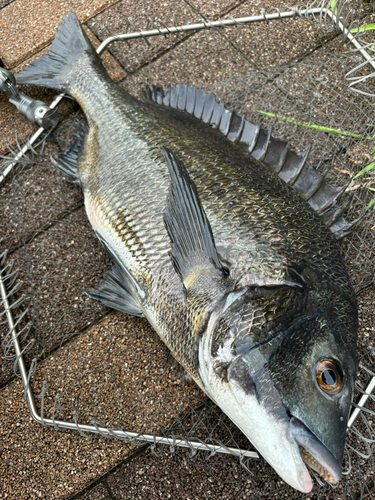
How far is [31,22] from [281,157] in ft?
8.36

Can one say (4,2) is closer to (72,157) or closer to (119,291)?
(72,157)

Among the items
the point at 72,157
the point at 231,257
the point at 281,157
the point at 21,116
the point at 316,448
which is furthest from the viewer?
the point at 21,116

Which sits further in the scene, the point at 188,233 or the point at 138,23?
the point at 138,23

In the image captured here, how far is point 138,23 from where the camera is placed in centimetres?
333

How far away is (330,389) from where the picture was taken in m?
1.38

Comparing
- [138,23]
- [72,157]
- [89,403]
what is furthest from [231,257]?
[138,23]

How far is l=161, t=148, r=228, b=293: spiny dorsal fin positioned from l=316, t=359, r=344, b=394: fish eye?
47cm

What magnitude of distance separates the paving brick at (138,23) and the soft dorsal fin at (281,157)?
91cm

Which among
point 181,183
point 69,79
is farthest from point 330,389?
point 69,79

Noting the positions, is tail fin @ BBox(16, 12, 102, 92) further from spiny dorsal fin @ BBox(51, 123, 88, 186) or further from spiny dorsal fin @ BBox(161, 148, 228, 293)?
spiny dorsal fin @ BBox(161, 148, 228, 293)

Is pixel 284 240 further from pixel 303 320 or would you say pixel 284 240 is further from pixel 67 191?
pixel 67 191

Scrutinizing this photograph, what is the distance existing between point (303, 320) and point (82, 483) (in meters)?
1.40

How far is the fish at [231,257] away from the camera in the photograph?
1377mm

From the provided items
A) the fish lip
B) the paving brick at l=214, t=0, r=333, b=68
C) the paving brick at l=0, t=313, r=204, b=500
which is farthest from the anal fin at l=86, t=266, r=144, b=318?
the paving brick at l=214, t=0, r=333, b=68
